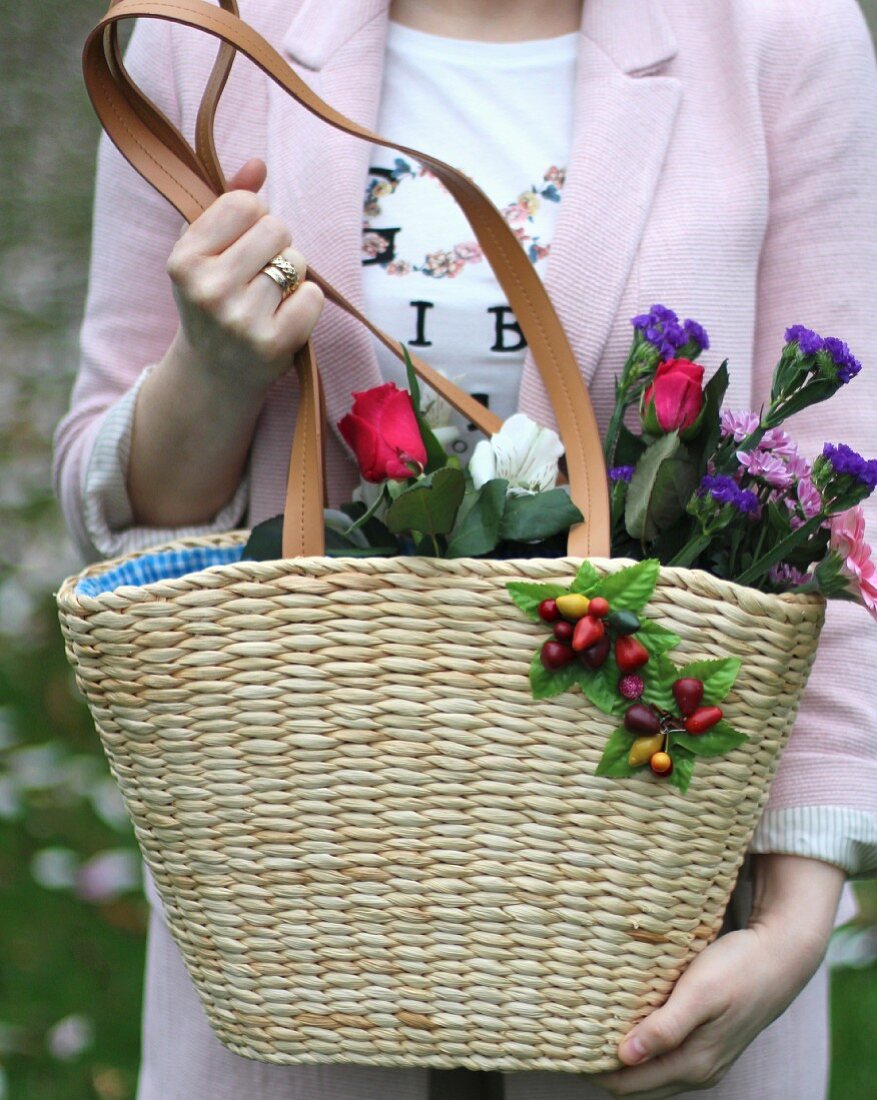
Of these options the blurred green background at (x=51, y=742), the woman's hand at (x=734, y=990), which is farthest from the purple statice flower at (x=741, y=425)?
the blurred green background at (x=51, y=742)

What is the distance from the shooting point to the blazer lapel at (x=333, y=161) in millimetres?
938

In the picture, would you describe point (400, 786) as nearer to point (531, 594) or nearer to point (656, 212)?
point (531, 594)

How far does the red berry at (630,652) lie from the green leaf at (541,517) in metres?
0.08

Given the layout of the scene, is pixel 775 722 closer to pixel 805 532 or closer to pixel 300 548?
pixel 805 532

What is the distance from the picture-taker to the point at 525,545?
0.78m

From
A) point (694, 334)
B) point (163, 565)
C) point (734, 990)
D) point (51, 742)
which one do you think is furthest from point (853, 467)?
point (51, 742)

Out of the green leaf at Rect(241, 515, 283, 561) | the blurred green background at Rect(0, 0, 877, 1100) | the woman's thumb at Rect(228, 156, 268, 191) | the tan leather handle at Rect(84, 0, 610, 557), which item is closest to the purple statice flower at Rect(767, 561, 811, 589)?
the tan leather handle at Rect(84, 0, 610, 557)

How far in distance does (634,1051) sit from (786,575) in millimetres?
335

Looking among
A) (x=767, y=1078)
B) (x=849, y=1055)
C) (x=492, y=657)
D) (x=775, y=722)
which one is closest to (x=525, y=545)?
(x=492, y=657)

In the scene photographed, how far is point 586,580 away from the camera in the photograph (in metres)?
0.71

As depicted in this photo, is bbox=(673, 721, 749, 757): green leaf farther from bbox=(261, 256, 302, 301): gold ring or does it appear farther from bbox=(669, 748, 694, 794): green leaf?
bbox=(261, 256, 302, 301): gold ring

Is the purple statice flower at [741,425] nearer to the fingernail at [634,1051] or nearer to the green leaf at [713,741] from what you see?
the green leaf at [713,741]

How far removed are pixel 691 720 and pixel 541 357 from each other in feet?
0.91

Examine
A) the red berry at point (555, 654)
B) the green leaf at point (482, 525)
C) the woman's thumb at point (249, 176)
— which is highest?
the woman's thumb at point (249, 176)
